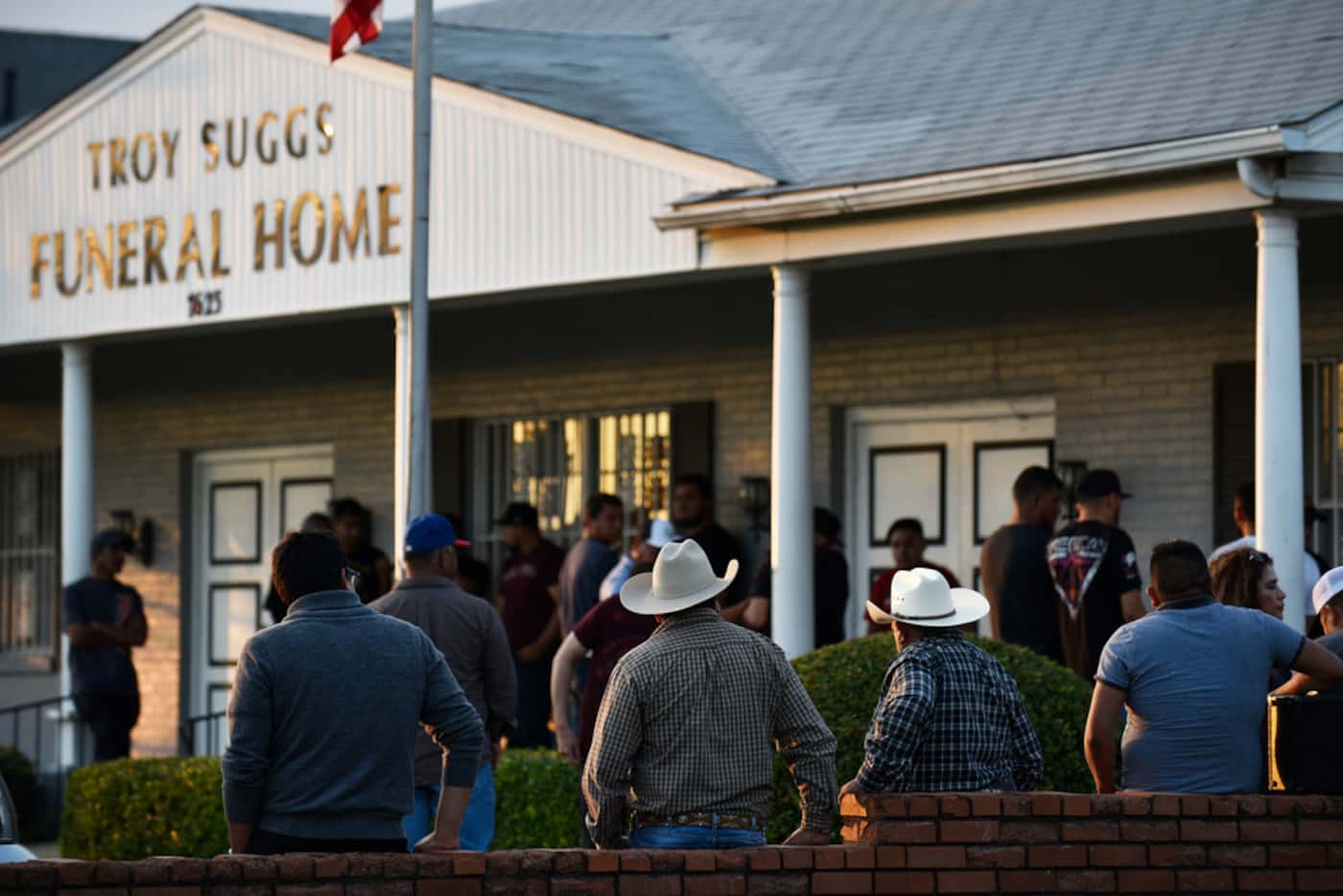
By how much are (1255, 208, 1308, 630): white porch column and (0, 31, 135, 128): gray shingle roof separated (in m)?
18.9

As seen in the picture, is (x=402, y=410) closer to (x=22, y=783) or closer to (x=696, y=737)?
(x=22, y=783)

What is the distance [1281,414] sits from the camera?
1016 centimetres

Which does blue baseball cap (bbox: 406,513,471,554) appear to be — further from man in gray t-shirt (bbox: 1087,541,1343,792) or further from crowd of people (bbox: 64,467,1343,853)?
man in gray t-shirt (bbox: 1087,541,1343,792)

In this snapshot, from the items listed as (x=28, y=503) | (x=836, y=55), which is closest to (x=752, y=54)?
(x=836, y=55)

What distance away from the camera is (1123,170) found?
1033 cm

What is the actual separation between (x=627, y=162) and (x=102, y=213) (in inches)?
179

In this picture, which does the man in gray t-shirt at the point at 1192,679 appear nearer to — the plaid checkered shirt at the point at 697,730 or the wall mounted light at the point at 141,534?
the plaid checkered shirt at the point at 697,730

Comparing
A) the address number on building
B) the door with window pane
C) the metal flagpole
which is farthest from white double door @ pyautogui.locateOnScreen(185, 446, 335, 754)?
the metal flagpole

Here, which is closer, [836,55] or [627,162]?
[627,162]

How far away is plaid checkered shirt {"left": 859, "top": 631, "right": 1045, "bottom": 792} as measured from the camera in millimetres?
6523

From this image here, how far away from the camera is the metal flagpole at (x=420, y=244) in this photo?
477 inches

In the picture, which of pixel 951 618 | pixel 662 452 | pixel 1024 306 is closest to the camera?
pixel 951 618

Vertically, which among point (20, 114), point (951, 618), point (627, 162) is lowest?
point (951, 618)

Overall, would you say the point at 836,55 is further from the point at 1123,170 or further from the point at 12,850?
the point at 12,850
